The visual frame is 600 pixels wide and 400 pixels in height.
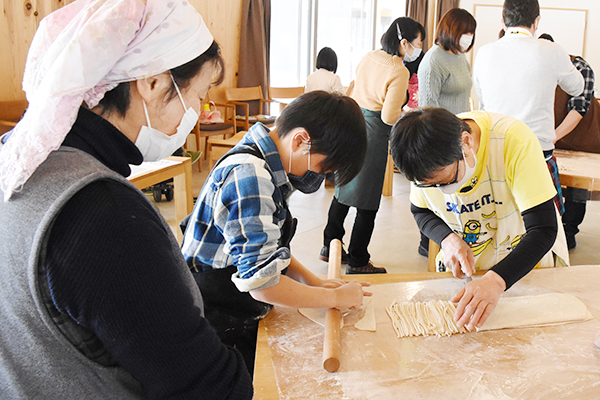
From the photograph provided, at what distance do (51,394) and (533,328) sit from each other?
40.9 inches

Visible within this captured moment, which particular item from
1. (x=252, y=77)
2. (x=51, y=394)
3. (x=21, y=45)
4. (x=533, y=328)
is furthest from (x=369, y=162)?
(x=252, y=77)

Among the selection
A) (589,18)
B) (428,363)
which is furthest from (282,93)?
(589,18)

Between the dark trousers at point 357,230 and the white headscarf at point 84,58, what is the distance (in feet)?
7.44

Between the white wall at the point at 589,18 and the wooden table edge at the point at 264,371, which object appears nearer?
the wooden table edge at the point at 264,371

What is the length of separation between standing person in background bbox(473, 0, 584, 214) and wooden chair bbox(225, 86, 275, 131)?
12.5ft

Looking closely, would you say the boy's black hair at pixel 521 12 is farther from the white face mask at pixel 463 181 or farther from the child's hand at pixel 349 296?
the child's hand at pixel 349 296

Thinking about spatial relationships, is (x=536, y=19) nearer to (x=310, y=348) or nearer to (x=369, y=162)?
(x=369, y=162)

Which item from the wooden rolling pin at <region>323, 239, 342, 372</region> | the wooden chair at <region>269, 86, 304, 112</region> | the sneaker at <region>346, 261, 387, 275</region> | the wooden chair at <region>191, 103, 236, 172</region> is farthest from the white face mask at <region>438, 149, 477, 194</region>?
the wooden chair at <region>269, 86, 304, 112</region>

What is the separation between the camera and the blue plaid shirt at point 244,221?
1.04m

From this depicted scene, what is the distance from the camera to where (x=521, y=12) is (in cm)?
230

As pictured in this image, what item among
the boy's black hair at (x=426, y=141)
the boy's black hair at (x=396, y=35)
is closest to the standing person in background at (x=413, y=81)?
the boy's black hair at (x=396, y=35)

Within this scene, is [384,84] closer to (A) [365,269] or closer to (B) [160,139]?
(A) [365,269]

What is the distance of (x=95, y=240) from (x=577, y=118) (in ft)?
10.1

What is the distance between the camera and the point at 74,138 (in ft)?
2.25
